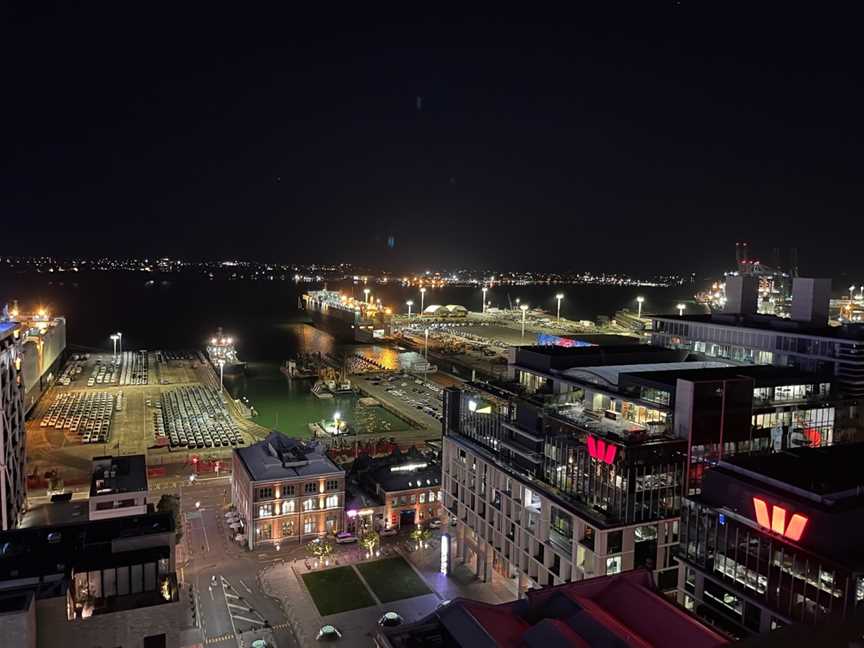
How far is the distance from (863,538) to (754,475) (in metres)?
2.63

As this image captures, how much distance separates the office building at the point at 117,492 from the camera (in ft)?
82.4

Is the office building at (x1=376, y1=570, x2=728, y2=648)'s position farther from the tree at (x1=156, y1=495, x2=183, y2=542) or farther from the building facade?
the tree at (x1=156, y1=495, x2=183, y2=542)

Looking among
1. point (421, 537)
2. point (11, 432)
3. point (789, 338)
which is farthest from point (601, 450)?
point (11, 432)

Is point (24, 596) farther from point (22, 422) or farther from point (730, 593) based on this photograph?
point (22, 422)

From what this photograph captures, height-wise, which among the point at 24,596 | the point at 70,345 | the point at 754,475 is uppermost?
the point at 754,475

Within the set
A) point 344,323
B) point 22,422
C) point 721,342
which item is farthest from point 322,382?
point 344,323

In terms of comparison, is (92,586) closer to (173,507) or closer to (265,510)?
(265,510)

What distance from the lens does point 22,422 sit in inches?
1188

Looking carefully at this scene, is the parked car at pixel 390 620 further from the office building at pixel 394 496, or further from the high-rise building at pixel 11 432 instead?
the high-rise building at pixel 11 432

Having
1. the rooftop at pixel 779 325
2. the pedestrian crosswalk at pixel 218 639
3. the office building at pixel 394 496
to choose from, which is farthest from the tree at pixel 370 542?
the rooftop at pixel 779 325

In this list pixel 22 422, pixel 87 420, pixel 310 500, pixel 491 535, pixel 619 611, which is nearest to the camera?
pixel 619 611

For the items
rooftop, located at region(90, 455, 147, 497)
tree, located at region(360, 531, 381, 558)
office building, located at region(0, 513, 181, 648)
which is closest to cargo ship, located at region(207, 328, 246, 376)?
rooftop, located at region(90, 455, 147, 497)

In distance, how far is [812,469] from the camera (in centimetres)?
1720

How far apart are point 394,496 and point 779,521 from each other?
1628cm
